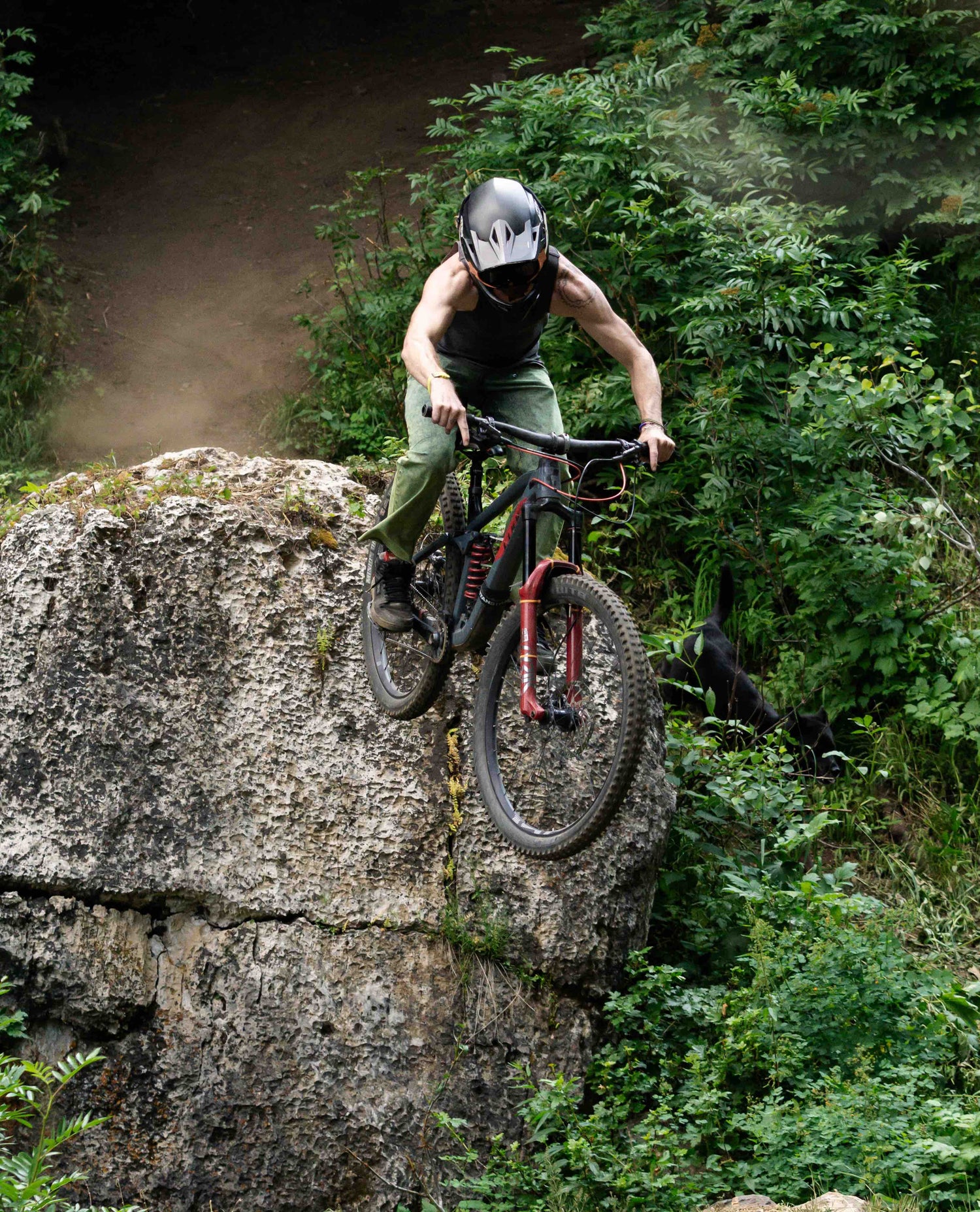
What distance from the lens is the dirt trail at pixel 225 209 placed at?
9.89 m

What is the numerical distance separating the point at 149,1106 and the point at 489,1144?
129 centimetres

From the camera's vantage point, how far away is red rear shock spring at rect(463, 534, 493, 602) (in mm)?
4207

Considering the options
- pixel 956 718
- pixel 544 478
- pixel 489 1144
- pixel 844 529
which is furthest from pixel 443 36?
pixel 489 1144

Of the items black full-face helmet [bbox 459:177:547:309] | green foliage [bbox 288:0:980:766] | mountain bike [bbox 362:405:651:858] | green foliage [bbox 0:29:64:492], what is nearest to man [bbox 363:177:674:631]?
black full-face helmet [bbox 459:177:547:309]

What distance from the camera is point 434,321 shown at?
3953mm

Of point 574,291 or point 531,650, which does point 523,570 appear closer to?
point 531,650

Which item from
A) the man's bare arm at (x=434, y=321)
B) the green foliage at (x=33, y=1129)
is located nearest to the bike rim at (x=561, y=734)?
the man's bare arm at (x=434, y=321)

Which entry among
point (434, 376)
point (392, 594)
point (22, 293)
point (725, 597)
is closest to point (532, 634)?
point (434, 376)

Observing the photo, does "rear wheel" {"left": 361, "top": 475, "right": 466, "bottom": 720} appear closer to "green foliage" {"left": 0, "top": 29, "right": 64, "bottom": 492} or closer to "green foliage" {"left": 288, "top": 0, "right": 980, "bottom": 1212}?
"green foliage" {"left": 288, "top": 0, "right": 980, "bottom": 1212}

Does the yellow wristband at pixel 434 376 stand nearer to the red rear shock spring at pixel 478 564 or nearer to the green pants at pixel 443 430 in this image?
the green pants at pixel 443 430

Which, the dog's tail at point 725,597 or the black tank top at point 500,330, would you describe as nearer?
the black tank top at point 500,330

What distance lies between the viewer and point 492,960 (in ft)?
15.3

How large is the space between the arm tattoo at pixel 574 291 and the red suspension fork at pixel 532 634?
100cm

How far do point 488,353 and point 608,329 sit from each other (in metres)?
0.44
